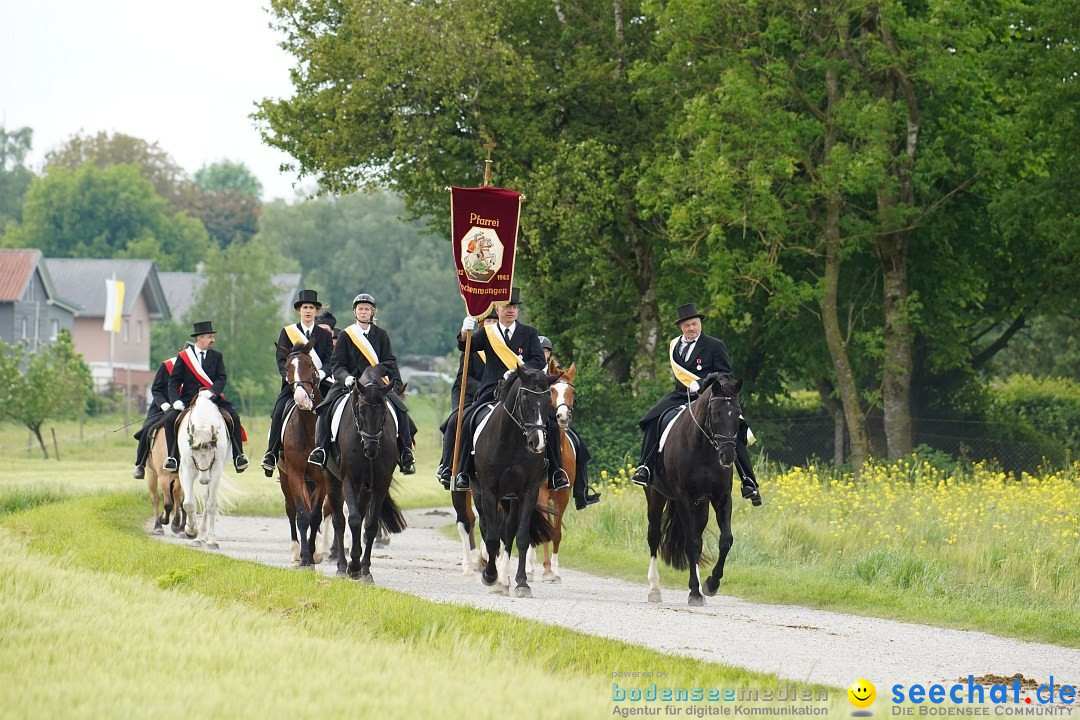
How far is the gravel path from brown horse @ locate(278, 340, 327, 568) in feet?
1.95

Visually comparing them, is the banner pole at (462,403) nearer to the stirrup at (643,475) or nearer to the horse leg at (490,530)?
the horse leg at (490,530)

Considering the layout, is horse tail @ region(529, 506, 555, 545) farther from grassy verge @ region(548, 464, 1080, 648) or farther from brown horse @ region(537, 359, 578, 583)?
grassy verge @ region(548, 464, 1080, 648)

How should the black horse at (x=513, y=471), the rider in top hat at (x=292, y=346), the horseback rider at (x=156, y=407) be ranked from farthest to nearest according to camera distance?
the horseback rider at (x=156, y=407) → the rider in top hat at (x=292, y=346) → the black horse at (x=513, y=471)

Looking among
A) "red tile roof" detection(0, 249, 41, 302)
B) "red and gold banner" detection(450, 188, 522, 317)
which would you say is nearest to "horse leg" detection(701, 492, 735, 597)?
"red and gold banner" detection(450, 188, 522, 317)

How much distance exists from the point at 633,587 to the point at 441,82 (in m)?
20.5

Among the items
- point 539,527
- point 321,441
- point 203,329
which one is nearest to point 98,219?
point 203,329

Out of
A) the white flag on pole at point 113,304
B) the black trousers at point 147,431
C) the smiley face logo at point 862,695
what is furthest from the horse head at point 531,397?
the white flag on pole at point 113,304

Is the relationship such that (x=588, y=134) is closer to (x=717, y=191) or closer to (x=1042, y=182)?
(x=717, y=191)

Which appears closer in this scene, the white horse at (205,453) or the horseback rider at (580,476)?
the horseback rider at (580,476)

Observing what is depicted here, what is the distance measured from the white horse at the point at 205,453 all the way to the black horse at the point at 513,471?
5996mm

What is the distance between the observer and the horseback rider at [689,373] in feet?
56.9

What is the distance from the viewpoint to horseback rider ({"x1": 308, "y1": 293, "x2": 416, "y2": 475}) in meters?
18.0

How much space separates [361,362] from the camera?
18297 mm

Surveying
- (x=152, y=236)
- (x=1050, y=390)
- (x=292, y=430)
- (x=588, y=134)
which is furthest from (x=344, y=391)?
(x=152, y=236)
